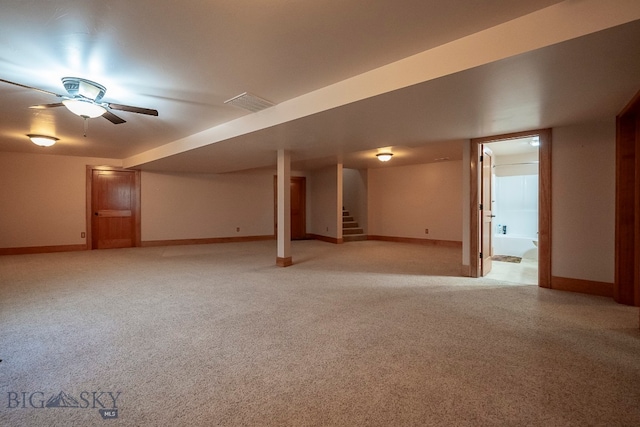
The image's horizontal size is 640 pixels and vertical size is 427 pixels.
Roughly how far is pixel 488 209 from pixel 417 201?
3390 mm

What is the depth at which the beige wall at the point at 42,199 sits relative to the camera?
6.03 meters

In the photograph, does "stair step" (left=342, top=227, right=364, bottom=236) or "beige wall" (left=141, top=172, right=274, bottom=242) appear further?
"stair step" (left=342, top=227, right=364, bottom=236)

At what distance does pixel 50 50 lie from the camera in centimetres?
214

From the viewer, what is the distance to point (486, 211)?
14.5 feet

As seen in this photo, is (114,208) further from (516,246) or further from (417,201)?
(516,246)

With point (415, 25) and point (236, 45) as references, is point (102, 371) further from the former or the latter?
point (415, 25)

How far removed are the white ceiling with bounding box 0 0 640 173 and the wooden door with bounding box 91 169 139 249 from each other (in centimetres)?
335

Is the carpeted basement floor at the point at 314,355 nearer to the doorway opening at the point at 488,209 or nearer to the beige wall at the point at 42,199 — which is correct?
the doorway opening at the point at 488,209

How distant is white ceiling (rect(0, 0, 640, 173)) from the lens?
5.57 feet

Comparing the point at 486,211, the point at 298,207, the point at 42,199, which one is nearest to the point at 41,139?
the point at 42,199

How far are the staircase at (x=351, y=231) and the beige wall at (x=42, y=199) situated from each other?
252 inches

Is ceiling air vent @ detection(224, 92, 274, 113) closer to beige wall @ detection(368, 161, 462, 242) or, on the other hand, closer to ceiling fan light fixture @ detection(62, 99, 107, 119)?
ceiling fan light fixture @ detection(62, 99, 107, 119)

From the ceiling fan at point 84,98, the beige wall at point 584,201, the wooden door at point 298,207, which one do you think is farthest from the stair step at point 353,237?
the ceiling fan at point 84,98

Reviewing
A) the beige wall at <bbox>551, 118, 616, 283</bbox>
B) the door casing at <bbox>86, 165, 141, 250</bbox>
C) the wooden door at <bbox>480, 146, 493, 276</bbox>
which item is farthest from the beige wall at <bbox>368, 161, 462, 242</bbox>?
the door casing at <bbox>86, 165, 141, 250</bbox>
